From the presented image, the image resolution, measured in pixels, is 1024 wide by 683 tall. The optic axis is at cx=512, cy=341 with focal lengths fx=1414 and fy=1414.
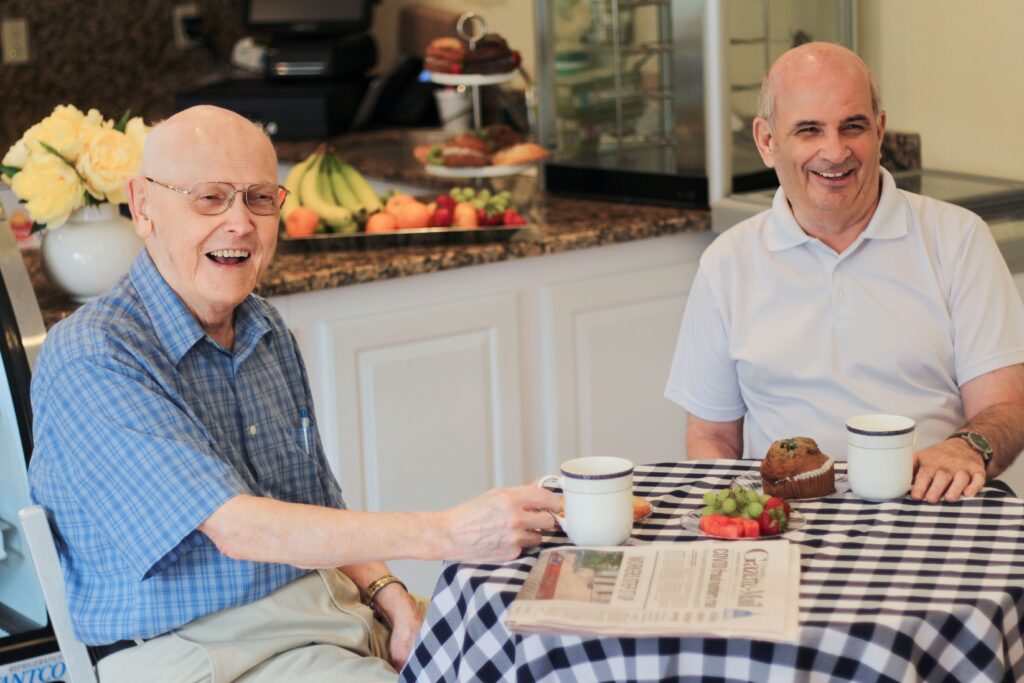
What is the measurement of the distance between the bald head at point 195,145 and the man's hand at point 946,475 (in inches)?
33.6

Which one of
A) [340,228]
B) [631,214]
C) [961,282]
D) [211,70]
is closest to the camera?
[961,282]

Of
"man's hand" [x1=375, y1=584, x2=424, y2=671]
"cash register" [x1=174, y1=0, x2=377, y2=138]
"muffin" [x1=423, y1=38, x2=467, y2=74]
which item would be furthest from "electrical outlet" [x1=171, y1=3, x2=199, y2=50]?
"man's hand" [x1=375, y1=584, x2=424, y2=671]

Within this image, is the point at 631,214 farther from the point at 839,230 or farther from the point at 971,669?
the point at 971,669

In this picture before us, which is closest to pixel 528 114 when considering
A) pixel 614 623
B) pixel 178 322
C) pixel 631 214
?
pixel 631 214

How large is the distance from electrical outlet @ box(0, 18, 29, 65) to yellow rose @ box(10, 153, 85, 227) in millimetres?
2607

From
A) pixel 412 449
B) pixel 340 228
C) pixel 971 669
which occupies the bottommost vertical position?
pixel 412 449

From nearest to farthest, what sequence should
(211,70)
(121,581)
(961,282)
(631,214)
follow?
(121,581) < (961,282) < (631,214) < (211,70)

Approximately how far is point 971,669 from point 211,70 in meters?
4.38

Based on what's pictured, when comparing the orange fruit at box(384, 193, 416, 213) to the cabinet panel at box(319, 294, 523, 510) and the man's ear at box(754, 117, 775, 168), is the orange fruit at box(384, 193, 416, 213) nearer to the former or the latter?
the cabinet panel at box(319, 294, 523, 510)

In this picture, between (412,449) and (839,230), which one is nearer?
(839,230)

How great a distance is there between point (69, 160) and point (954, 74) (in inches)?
69.1

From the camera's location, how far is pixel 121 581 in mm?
1578

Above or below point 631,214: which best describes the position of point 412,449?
below

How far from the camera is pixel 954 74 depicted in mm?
2906
